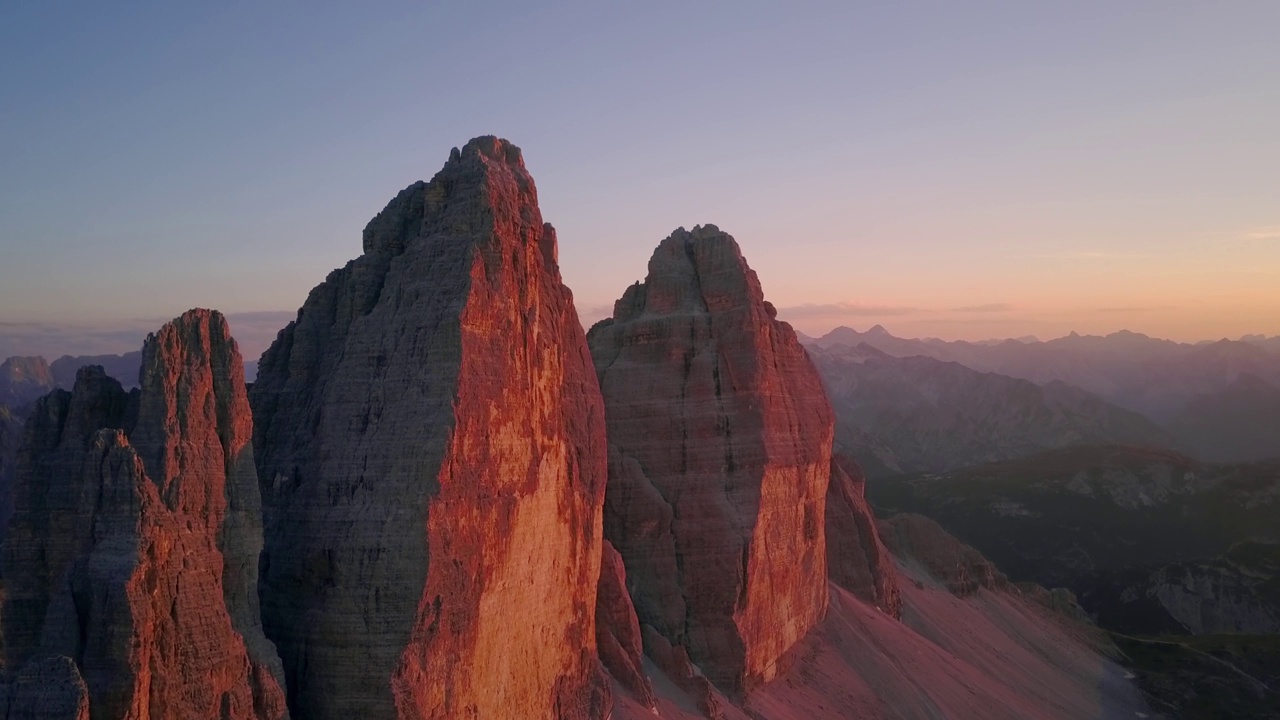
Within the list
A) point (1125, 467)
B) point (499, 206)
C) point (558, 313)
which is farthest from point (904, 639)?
point (1125, 467)

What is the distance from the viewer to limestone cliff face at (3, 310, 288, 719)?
1686 cm

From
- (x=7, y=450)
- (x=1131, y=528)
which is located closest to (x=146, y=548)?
(x=7, y=450)

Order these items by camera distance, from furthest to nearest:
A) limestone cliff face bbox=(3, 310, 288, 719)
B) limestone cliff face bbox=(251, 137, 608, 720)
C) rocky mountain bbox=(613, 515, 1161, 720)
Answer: rocky mountain bbox=(613, 515, 1161, 720) → limestone cliff face bbox=(251, 137, 608, 720) → limestone cliff face bbox=(3, 310, 288, 719)

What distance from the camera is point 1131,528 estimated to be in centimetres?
13175

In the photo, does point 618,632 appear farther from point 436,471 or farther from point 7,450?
point 7,450

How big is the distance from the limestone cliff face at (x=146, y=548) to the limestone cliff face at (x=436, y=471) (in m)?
1.99

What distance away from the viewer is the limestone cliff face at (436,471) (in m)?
21.1

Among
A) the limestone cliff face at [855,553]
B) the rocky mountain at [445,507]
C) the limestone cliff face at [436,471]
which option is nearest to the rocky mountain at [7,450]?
the limestone cliff face at [436,471]

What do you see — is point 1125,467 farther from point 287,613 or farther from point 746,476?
point 287,613

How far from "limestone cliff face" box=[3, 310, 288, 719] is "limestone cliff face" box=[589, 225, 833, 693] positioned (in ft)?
65.1

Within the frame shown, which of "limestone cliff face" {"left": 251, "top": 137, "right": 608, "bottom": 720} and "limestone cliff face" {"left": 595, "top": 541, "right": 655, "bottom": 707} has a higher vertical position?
"limestone cliff face" {"left": 251, "top": 137, "right": 608, "bottom": 720}

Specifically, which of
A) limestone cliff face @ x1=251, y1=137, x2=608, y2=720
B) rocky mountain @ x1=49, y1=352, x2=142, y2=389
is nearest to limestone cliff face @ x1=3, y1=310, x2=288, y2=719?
limestone cliff face @ x1=251, y1=137, x2=608, y2=720

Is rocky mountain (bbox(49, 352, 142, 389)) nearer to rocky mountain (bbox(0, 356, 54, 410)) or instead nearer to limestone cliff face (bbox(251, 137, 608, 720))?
rocky mountain (bbox(0, 356, 54, 410))

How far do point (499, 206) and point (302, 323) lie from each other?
5902 mm
